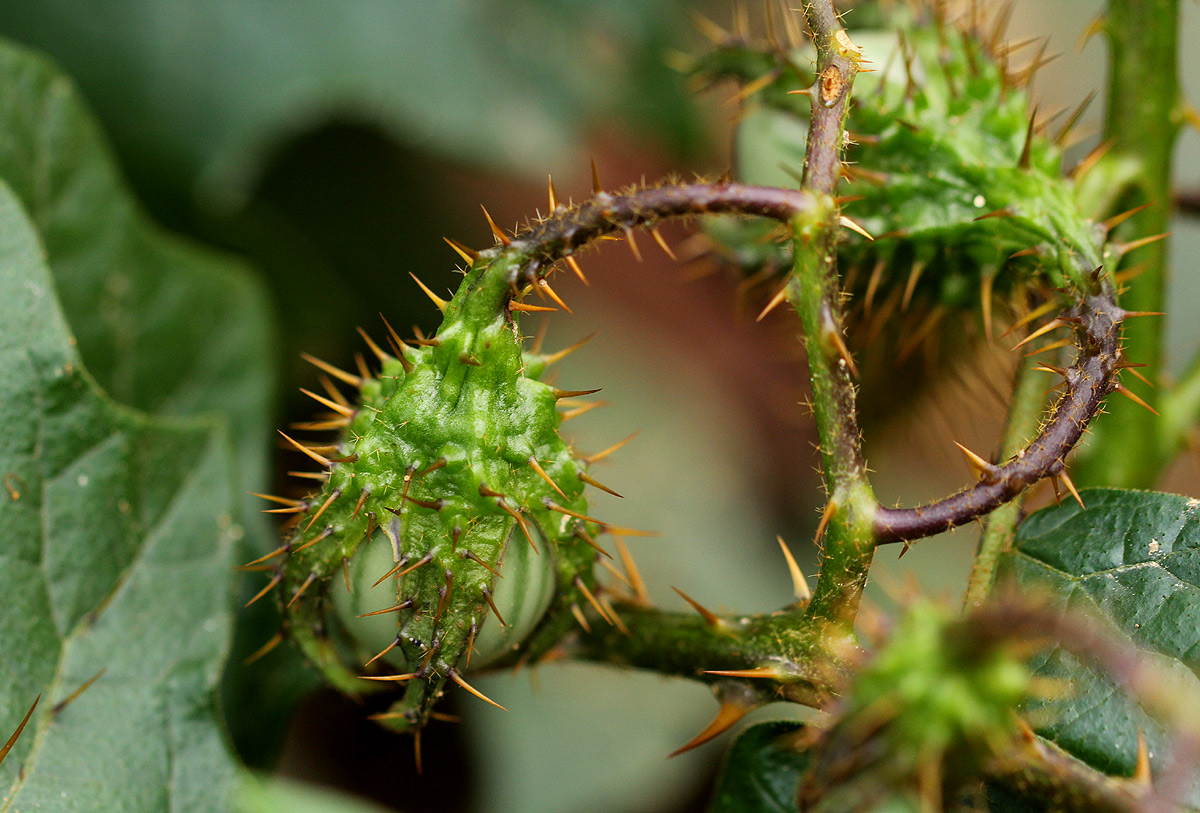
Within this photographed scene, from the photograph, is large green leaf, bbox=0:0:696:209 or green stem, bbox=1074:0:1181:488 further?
large green leaf, bbox=0:0:696:209

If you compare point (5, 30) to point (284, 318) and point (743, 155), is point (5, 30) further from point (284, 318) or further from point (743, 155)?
point (743, 155)

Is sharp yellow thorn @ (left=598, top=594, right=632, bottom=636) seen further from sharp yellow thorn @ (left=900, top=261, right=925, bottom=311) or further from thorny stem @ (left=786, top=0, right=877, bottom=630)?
sharp yellow thorn @ (left=900, top=261, right=925, bottom=311)

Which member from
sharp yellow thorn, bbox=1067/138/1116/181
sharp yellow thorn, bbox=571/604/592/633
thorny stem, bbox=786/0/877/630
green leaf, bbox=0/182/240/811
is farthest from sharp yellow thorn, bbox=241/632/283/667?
sharp yellow thorn, bbox=1067/138/1116/181

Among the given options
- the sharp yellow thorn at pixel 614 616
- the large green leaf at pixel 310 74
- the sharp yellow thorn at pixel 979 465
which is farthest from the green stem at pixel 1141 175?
the large green leaf at pixel 310 74

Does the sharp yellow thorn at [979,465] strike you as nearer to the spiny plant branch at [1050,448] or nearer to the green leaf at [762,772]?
the spiny plant branch at [1050,448]

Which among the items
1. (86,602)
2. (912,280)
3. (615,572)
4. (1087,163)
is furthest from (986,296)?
(86,602)

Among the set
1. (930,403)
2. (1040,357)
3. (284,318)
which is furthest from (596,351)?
(1040,357)
